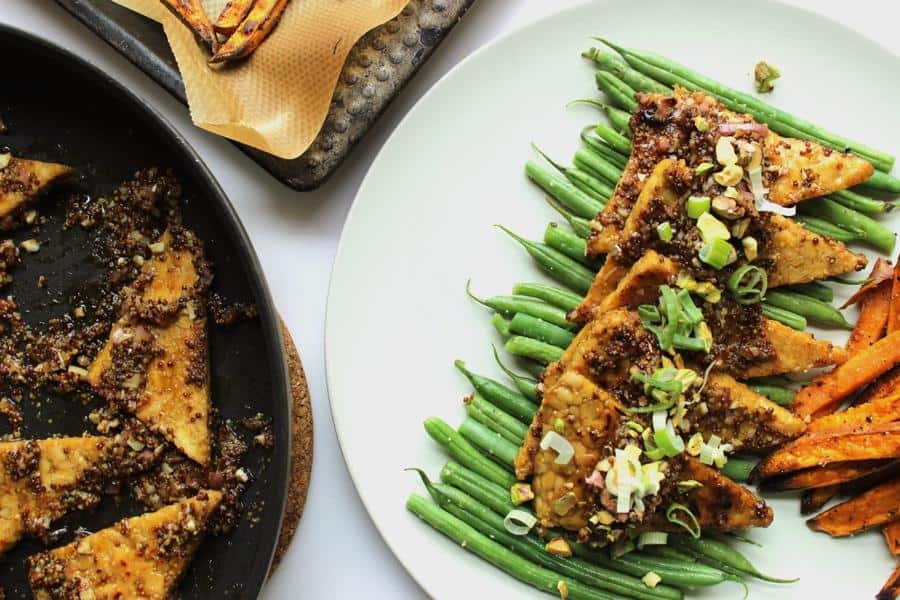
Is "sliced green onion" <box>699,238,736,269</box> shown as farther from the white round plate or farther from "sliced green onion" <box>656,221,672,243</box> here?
the white round plate

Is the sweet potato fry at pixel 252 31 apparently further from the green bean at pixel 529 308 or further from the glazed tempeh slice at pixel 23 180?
the green bean at pixel 529 308

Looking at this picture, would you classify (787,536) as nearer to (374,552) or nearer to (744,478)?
(744,478)

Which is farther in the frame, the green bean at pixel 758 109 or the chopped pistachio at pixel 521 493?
the green bean at pixel 758 109

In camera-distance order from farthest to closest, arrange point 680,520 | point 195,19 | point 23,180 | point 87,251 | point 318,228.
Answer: point 318,228 < point 87,251 < point 23,180 < point 195,19 < point 680,520

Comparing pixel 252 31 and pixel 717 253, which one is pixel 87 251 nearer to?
pixel 252 31

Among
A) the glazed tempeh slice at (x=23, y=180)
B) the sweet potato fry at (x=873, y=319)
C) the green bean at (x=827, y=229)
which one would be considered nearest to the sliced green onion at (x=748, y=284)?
the green bean at (x=827, y=229)

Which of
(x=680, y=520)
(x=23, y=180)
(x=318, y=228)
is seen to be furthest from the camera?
(x=318, y=228)

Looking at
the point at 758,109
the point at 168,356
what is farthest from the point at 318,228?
the point at 758,109
